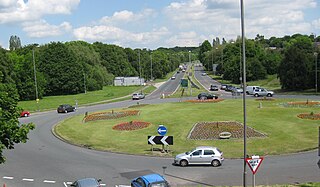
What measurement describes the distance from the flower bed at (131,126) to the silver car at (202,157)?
1514cm

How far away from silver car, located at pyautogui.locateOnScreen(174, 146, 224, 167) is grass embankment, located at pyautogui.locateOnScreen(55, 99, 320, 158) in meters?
2.75

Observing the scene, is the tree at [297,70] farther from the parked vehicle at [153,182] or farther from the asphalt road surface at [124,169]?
the parked vehicle at [153,182]

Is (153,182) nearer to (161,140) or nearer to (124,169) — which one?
(124,169)

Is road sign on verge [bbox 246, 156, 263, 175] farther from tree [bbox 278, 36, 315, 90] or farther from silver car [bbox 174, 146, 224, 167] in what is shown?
tree [bbox 278, 36, 315, 90]

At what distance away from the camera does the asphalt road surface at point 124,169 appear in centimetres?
2234

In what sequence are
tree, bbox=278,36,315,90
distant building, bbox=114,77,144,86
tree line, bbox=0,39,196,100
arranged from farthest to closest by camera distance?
distant building, bbox=114,77,144,86
tree line, bbox=0,39,196,100
tree, bbox=278,36,315,90

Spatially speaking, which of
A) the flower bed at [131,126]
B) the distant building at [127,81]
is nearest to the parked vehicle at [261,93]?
the flower bed at [131,126]

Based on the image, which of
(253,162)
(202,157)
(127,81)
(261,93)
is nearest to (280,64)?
(261,93)

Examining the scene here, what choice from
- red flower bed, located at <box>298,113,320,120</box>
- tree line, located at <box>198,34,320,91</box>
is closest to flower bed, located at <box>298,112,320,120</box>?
red flower bed, located at <box>298,113,320,120</box>

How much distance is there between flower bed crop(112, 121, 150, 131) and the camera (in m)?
40.6

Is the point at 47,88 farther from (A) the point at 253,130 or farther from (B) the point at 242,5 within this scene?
(B) the point at 242,5

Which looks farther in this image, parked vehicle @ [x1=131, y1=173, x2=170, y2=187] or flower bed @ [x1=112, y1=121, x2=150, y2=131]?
flower bed @ [x1=112, y1=121, x2=150, y2=131]

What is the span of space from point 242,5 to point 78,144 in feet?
75.3

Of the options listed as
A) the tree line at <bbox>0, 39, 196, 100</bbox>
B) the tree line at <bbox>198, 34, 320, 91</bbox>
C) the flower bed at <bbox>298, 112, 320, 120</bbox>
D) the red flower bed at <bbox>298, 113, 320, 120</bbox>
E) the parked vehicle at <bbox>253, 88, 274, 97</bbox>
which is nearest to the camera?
the red flower bed at <bbox>298, 113, 320, 120</bbox>
